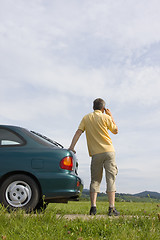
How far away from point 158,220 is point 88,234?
119cm

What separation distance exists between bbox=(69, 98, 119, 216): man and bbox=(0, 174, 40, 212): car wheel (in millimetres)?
976

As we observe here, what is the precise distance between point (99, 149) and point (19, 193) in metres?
1.58

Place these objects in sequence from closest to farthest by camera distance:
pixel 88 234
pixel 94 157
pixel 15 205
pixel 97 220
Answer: pixel 88 234
pixel 97 220
pixel 15 205
pixel 94 157

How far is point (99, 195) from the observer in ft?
19.1

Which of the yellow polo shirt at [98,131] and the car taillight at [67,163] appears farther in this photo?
the yellow polo shirt at [98,131]

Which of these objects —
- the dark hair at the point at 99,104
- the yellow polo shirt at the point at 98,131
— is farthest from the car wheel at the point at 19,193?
the dark hair at the point at 99,104

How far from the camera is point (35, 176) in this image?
5.45 m

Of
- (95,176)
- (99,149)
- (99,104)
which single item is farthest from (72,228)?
(99,104)

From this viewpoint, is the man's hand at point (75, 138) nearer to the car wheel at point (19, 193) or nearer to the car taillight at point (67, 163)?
the car taillight at point (67, 163)

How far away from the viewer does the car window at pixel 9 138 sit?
19.0 ft

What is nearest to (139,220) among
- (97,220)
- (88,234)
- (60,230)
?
(97,220)

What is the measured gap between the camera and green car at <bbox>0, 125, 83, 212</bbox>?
5391mm

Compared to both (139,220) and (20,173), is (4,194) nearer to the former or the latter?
(20,173)

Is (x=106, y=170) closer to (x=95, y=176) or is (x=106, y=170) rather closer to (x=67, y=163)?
(x=95, y=176)
